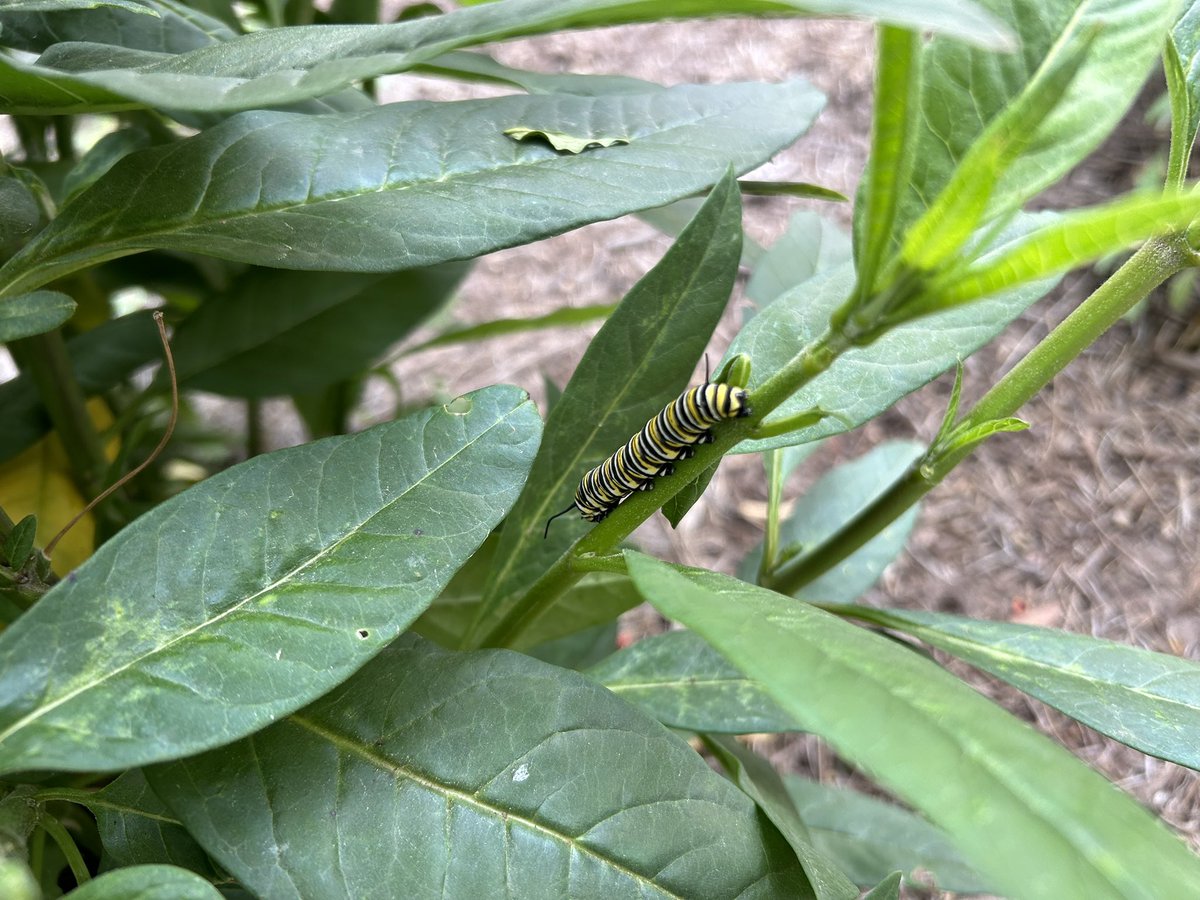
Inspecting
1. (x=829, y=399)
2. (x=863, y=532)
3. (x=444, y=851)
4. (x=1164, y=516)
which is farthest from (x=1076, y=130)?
(x=1164, y=516)

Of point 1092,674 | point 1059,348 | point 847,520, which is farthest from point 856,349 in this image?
point 847,520

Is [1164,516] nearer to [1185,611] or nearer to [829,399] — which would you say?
[1185,611]

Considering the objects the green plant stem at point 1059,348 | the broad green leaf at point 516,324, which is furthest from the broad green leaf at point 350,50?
the broad green leaf at point 516,324

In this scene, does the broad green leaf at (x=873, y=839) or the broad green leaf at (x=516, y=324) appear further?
the broad green leaf at (x=516, y=324)

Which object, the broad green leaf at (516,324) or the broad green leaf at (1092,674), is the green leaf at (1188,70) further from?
the broad green leaf at (516,324)

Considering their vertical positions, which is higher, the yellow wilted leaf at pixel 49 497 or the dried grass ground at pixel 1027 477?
the yellow wilted leaf at pixel 49 497

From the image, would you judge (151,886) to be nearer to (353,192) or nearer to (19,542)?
(19,542)
